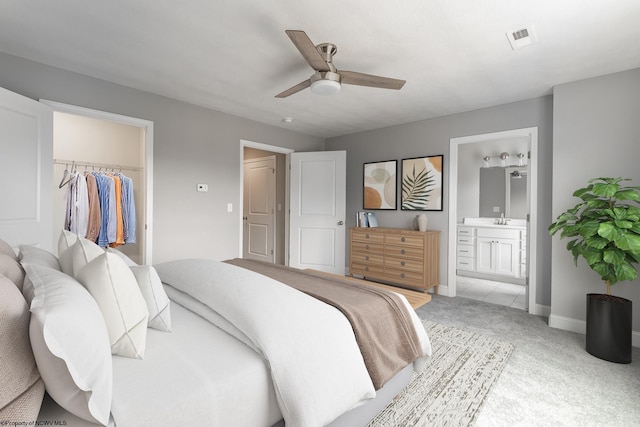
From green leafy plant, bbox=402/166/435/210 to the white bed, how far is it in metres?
3.12

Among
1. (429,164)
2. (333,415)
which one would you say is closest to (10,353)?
(333,415)

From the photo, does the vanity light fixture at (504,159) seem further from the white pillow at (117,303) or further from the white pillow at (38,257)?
the white pillow at (38,257)

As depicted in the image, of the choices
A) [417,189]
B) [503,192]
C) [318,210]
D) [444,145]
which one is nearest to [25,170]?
[318,210]

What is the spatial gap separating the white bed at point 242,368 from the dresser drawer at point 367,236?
2851 millimetres

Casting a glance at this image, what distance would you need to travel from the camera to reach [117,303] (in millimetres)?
1050

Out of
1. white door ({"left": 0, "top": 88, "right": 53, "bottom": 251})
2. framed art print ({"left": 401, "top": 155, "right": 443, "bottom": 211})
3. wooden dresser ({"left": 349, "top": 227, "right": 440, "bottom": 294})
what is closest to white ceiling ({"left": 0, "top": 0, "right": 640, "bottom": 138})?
white door ({"left": 0, "top": 88, "right": 53, "bottom": 251})

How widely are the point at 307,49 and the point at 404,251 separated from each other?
293 centimetres

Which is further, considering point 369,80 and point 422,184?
point 422,184

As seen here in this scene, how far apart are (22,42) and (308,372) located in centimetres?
310

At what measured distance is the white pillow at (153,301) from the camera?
4.11 ft

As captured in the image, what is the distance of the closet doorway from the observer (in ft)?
10.6

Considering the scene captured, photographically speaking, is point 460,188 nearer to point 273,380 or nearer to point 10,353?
point 273,380

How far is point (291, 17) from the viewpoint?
191cm

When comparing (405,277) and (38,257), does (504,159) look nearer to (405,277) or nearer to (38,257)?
(405,277)
